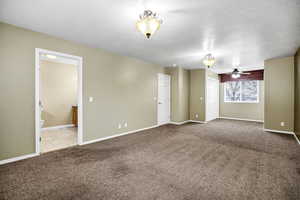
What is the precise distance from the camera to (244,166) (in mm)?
2738

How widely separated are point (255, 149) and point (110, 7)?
4410 mm

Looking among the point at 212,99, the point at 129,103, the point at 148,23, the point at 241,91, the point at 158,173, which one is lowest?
the point at 158,173

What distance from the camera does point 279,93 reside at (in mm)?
5195

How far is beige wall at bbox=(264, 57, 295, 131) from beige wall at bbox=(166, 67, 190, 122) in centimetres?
316

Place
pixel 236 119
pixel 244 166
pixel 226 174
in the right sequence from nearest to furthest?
pixel 226 174, pixel 244 166, pixel 236 119

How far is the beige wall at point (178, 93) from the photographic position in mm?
6730

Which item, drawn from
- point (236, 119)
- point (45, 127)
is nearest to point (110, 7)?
point (45, 127)

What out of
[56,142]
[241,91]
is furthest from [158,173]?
[241,91]

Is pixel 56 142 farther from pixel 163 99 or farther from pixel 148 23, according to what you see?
pixel 163 99

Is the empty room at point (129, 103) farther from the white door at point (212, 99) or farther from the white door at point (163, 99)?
the white door at point (212, 99)

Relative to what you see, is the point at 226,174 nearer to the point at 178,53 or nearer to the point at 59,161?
the point at 59,161

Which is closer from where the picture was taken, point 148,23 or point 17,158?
point 148,23

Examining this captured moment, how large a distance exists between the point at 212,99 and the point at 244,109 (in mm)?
1817

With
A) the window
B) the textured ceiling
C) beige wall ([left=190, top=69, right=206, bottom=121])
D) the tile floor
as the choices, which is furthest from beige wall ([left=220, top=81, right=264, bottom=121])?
the tile floor
